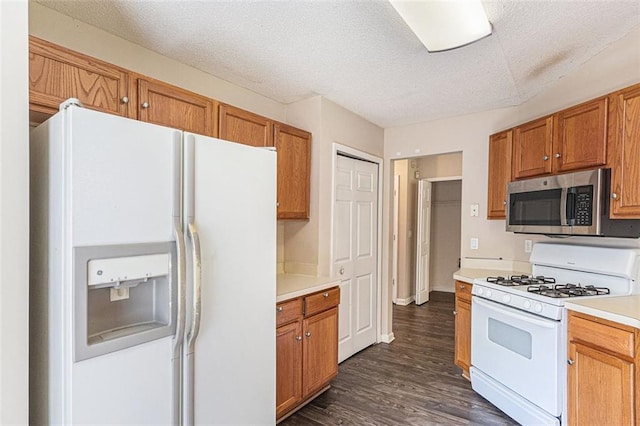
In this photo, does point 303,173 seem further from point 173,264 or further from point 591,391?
point 591,391

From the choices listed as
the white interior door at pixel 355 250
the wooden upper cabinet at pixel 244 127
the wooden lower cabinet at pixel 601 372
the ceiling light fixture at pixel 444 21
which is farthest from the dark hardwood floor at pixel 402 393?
the ceiling light fixture at pixel 444 21

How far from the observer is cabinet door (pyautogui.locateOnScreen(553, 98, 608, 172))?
2162 mm

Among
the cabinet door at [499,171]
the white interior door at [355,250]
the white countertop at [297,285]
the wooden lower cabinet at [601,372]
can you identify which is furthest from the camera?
the white interior door at [355,250]

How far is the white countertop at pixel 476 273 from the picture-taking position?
2.90 metres

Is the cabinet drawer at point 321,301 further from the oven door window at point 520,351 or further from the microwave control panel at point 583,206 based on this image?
the microwave control panel at point 583,206

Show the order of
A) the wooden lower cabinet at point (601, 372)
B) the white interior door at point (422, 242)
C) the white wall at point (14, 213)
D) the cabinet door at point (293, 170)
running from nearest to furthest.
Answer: the white wall at point (14, 213)
the wooden lower cabinet at point (601, 372)
the cabinet door at point (293, 170)
the white interior door at point (422, 242)

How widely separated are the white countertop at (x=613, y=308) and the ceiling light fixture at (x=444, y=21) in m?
1.59

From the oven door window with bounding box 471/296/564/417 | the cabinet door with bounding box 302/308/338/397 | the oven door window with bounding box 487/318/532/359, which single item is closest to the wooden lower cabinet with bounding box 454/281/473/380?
the oven door window with bounding box 471/296/564/417

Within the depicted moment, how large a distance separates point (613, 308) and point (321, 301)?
5.73 ft

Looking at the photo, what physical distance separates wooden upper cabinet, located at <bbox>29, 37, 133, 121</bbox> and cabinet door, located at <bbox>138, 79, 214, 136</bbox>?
10 cm

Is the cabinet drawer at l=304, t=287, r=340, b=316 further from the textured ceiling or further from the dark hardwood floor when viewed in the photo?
the textured ceiling

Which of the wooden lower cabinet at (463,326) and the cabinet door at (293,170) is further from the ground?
the cabinet door at (293,170)

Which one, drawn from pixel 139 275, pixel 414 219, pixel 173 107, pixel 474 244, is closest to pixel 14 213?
pixel 139 275

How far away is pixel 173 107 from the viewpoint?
204 cm
